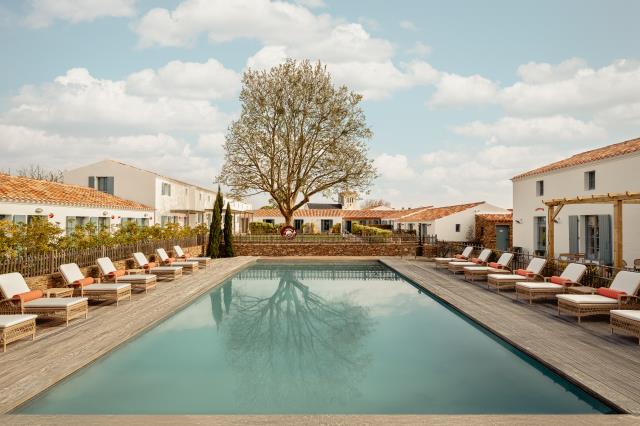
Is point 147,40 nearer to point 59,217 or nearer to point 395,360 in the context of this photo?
point 59,217

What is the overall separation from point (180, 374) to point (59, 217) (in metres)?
18.7

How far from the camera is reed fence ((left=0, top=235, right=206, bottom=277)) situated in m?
12.7

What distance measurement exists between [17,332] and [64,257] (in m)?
6.92

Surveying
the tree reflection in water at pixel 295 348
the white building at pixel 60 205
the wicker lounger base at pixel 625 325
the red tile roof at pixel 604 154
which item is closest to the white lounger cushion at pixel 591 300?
the wicker lounger base at pixel 625 325

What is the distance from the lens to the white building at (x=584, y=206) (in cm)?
1762

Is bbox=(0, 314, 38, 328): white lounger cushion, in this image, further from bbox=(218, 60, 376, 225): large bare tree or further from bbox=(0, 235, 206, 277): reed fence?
bbox=(218, 60, 376, 225): large bare tree

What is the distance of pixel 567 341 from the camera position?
27.9 feet

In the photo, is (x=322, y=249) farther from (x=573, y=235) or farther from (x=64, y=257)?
(x=64, y=257)

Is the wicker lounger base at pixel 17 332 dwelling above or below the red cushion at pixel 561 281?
below

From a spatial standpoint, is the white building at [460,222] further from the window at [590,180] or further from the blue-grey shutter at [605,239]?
the blue-grey shutter at [605,239]

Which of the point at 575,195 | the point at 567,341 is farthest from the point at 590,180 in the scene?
the point at 567,341

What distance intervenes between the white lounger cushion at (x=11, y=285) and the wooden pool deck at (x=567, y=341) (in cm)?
1032

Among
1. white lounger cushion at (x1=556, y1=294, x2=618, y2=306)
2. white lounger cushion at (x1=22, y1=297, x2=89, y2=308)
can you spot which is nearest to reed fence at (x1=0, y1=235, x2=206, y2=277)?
white lounger cushion at (x1=22, y1=297, x2=89, y2=308)

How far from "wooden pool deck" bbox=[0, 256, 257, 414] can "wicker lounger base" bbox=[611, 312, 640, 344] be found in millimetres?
9636
